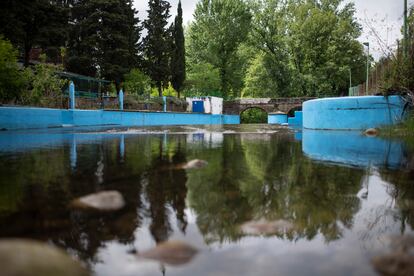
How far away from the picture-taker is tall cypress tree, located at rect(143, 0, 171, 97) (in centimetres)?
3111

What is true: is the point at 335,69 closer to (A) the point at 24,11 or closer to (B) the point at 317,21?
(B) the point at 317,21

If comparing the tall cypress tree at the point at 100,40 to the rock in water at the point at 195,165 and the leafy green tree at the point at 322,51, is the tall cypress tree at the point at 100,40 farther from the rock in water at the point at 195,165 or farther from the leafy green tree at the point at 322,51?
the rock in water at the point at 195,165

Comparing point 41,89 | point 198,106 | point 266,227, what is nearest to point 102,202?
point 266,227

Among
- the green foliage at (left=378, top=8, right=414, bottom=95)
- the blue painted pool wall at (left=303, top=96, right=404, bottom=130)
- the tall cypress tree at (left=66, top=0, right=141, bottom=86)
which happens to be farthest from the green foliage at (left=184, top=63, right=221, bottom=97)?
the green foliage at (left=378, top=8, right=414, bottom=95)

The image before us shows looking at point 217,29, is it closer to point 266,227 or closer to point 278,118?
point 278,118

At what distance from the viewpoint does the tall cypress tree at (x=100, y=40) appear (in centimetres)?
2614

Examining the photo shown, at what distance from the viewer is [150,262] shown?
1302 mm

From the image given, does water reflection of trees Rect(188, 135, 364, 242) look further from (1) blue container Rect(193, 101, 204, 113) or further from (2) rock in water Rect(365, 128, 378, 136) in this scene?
(1) blue container Rect(193, 101, 204, 113)

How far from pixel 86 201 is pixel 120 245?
693 mm

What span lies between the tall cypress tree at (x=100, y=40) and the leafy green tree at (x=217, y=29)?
1524 cm

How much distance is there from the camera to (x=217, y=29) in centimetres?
4103

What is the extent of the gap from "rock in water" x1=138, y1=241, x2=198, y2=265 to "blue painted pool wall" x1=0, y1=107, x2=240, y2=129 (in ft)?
39.2

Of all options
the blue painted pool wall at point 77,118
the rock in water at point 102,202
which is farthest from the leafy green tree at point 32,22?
the rock in water at point 102,202

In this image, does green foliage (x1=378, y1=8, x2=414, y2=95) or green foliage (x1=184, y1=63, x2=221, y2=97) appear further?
green foliage (x1=184, y1=63, x2=221, y2=97)
